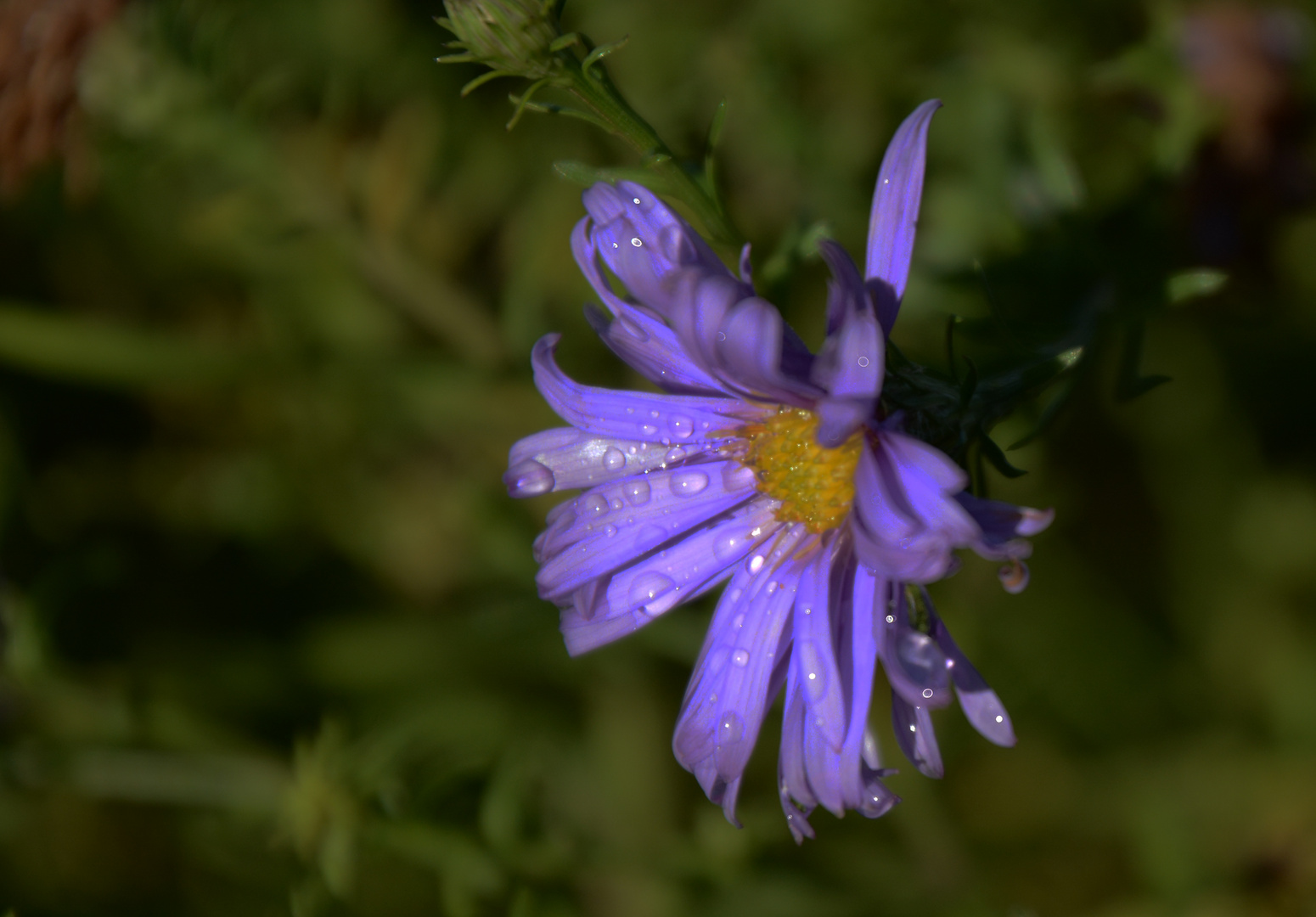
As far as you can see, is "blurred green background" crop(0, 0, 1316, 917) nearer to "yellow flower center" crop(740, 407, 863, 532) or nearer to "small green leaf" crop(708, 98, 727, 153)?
"yellow flower center" crop(740, 407, 863, 532)

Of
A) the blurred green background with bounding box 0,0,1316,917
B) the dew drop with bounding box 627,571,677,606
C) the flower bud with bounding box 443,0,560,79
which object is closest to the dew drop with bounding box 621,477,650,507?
the dew drop with bounding box 627,571,677,606

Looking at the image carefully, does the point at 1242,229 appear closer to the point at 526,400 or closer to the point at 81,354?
the point at 526,400

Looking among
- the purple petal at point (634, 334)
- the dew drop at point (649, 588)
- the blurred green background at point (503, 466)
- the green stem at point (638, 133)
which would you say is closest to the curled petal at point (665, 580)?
the dew drop at point (649, 588)

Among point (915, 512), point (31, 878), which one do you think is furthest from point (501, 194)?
point (31, 878)

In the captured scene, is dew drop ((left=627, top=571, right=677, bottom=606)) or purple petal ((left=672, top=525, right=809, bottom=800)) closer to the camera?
purple petal ((left=672, top=525, right=809, bottom=800))

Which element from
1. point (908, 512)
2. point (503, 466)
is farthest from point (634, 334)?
point (503, 466)
